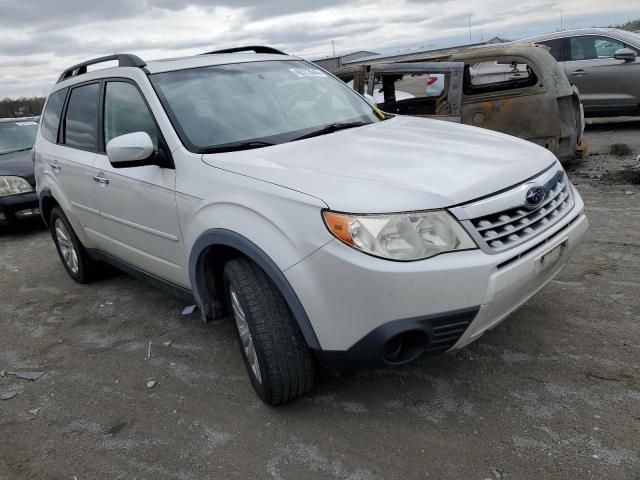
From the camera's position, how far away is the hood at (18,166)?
743cm

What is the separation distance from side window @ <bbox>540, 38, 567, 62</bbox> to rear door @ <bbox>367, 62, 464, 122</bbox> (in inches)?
110

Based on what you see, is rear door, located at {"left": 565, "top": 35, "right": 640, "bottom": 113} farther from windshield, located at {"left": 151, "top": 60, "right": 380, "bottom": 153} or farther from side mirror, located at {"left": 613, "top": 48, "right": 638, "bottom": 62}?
windshield, located at {"left": 151, "top": 60, "right": 380, "bottom": 153}

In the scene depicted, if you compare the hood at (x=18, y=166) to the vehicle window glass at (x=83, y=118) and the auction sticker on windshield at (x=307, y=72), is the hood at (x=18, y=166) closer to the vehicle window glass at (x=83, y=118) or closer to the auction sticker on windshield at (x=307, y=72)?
the vehicle window glass at (x=83, y=118)

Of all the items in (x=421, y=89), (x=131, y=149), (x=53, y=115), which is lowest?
(x=421, y=89)

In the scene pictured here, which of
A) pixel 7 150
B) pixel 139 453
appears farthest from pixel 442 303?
pixel 7 150

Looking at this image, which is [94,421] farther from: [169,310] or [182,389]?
[169,310]

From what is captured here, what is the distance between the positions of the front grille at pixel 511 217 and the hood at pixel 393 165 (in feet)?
0.17

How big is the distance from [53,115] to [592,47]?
8267 mm

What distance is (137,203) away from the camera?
3.45m

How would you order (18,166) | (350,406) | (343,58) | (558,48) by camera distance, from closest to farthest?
(350,406) → (18,166) → (558,48) → (343,58)

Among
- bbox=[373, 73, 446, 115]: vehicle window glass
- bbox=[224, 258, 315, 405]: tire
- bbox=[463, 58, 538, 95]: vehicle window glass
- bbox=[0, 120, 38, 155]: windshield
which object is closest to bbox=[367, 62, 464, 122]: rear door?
bbox=[373, 73, 446, 115]: vehicle window glass

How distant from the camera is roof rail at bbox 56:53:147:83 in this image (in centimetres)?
365

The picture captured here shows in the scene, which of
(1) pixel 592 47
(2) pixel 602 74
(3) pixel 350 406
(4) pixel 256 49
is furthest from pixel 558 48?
(3) pixel 350 406

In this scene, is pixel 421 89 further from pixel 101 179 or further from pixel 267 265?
pixel 267 265
